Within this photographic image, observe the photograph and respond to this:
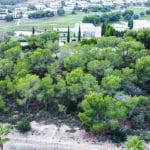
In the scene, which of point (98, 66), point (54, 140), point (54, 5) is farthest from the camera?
point (54, 5)

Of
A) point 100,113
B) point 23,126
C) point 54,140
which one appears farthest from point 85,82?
point 23,126

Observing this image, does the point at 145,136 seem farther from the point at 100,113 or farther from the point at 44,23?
the point at 44,23

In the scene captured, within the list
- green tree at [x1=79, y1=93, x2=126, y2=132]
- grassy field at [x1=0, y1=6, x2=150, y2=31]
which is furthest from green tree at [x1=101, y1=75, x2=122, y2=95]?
grassy field at [x1=0, y1=6, x2=150, y2=31]

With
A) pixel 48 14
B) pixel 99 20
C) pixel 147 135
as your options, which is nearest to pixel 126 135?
pixel 147 135

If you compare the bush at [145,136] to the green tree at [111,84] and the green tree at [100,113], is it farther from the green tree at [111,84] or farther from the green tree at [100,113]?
the green tree at [111,84]

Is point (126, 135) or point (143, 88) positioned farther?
point (143, 88)

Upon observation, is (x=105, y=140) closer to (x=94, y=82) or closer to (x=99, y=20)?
(x=94, y=82)
